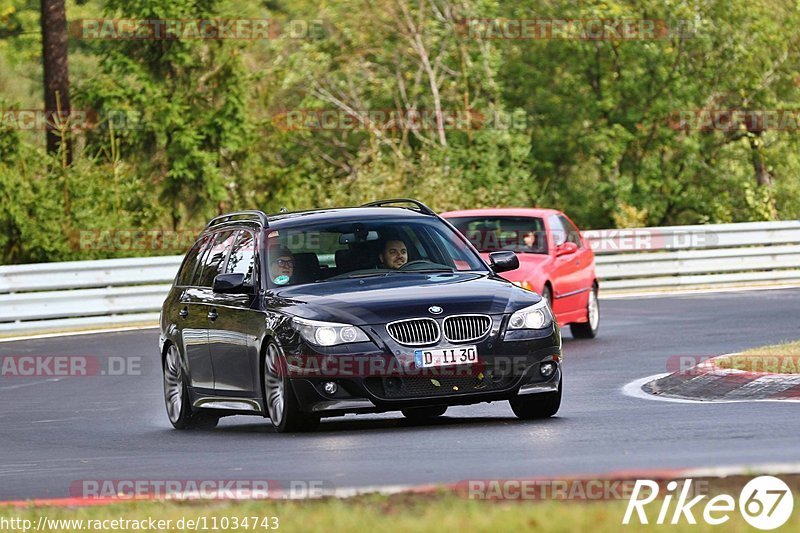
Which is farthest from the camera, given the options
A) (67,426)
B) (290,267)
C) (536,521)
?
(67,426)

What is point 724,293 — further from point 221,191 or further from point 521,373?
point 521,373

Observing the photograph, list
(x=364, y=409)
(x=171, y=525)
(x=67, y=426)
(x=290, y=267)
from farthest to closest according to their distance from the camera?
1. (x=67, y=426)
2. (x=290, y=267)
3. (x=364, y=409)
4. (x=171, y=525)

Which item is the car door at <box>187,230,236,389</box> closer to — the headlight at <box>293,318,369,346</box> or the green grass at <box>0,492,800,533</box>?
the headlight at <box>293,318,369,346</box>

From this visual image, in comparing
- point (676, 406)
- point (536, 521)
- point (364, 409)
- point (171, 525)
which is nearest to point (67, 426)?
point (364, 409)

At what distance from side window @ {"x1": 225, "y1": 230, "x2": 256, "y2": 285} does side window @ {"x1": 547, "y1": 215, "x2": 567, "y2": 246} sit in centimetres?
857

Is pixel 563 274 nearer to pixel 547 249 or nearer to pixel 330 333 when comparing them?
pixel 547 249

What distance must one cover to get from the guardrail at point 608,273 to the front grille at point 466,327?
52.5ft

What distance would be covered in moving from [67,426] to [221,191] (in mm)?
19897

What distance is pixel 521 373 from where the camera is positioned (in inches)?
487

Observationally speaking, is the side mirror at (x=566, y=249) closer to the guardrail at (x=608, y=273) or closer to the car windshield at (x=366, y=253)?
the car windshield at (x=366, y=253)

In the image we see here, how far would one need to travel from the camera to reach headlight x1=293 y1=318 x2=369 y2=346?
1198 cm

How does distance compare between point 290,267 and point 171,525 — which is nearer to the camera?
point 171,525

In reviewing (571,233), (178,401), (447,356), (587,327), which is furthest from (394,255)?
(571,233)

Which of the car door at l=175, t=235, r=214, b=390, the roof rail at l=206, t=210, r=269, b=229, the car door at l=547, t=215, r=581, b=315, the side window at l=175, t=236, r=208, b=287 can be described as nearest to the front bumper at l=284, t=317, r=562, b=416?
the roof rail at l=206, t=210, r=269, b=229
